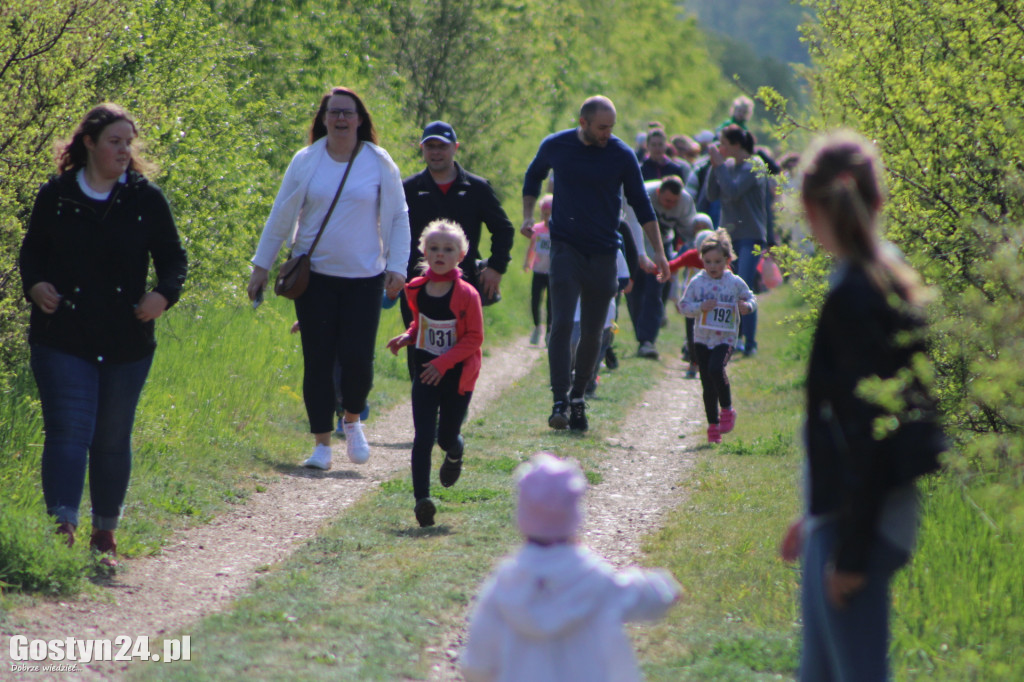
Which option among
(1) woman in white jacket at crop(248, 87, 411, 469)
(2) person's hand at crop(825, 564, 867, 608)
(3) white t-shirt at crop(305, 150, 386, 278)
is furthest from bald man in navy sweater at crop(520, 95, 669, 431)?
(2) person's hand at crop(825, 564, 867, 608)

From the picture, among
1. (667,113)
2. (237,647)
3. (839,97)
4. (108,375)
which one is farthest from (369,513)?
(667,113)

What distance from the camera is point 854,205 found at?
2836mm

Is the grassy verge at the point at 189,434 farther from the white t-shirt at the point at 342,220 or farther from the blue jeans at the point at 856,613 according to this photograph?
the blue jeans at the point at 856,613

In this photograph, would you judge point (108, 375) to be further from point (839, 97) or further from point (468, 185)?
point (839, 97)

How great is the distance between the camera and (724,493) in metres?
7.40

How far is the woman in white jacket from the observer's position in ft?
24.0

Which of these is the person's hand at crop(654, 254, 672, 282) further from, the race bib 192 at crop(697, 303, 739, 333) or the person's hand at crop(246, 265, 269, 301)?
the person's hand at crop(246, 265, 269, 301)

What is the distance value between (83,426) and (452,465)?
2227 mm

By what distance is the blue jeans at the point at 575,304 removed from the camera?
30.3 feet

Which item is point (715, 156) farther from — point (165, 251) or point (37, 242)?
point (37, 242)

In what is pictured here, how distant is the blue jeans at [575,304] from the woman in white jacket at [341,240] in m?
1.99

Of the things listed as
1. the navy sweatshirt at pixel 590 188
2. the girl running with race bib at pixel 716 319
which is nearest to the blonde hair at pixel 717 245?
the girl running with race bib at pixel 716 319

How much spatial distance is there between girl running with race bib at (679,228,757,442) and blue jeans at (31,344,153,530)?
202 inches

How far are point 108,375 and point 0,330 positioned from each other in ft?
5.18
